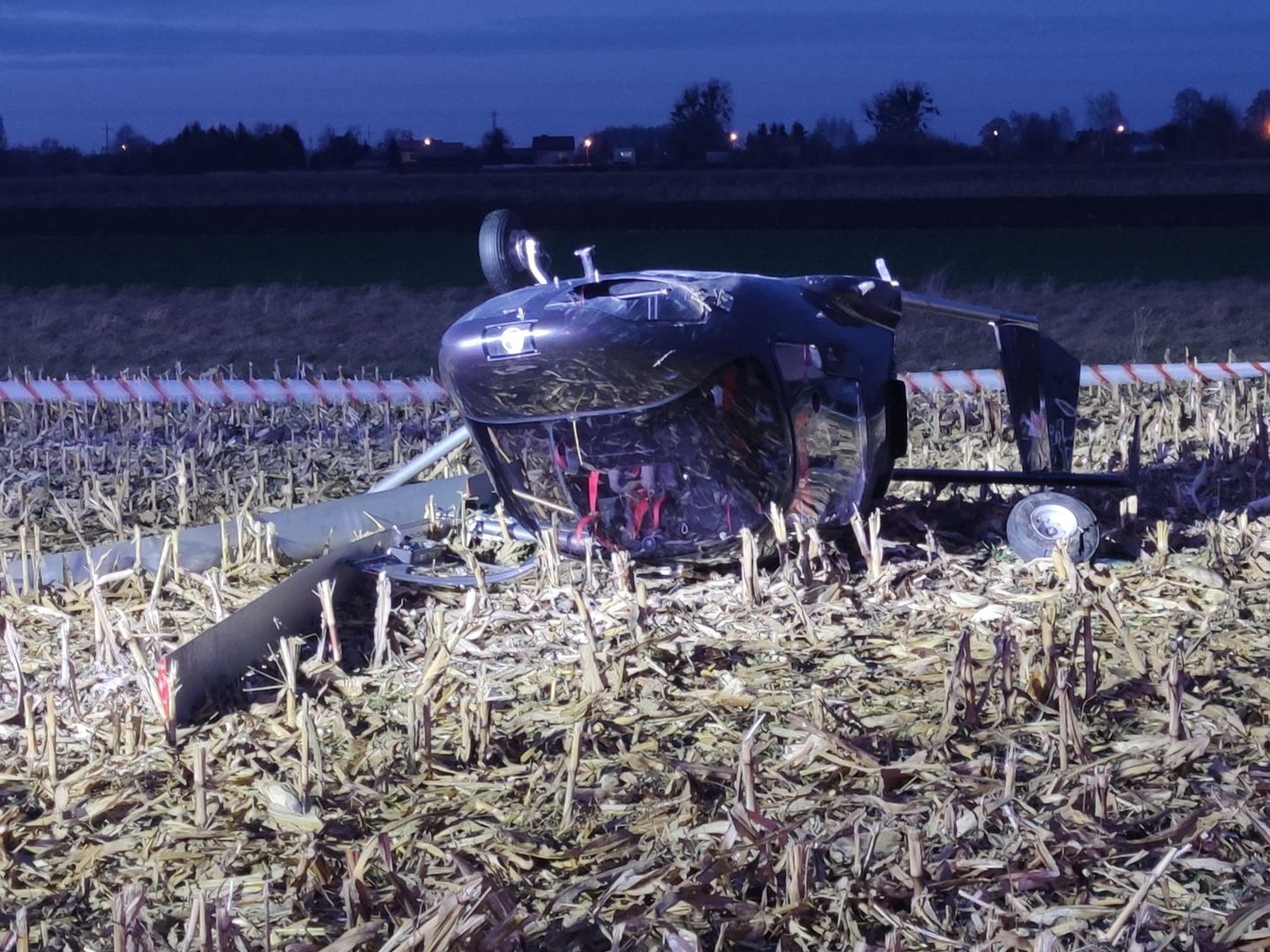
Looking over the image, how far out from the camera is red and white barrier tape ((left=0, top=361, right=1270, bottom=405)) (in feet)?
36.2

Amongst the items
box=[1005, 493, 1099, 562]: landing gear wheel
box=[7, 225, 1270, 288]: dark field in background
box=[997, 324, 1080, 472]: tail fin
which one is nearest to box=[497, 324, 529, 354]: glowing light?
box=[1005, 493, 1099, 562]: landing gear wheel

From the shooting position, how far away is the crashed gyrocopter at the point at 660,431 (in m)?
6.09

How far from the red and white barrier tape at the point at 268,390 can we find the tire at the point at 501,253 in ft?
11.7

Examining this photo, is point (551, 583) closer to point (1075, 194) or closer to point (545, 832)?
point (545, 832)

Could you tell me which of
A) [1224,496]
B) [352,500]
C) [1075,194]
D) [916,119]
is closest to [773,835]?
[352,500]

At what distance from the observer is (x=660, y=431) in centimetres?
636

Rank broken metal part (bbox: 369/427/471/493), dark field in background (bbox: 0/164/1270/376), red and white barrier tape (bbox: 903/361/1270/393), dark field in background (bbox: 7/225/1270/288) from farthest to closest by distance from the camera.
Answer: dark field in background (bbox: 7/225/1270/288) < dark field in background (bbox: 0/164/1270/376) < red and white barrier tape (bbox: 903/361/1270/393) < broken metal part (bbox: 369/427/471/493)

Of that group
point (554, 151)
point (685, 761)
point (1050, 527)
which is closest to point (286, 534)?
point (685, 761)

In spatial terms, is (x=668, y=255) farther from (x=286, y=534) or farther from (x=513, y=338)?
(x=513, y=338)

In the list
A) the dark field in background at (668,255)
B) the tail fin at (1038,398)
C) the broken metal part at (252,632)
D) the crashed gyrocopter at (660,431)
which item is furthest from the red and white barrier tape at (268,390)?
the dark field in background at (668,255)

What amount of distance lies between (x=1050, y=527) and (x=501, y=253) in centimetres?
291

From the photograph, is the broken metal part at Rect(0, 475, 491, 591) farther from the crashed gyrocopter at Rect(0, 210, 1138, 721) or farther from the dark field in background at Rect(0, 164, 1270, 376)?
the dark field in background at Rect(0, 164, 1270, 376)

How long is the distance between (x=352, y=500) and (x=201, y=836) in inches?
143

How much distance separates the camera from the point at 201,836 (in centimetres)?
424
